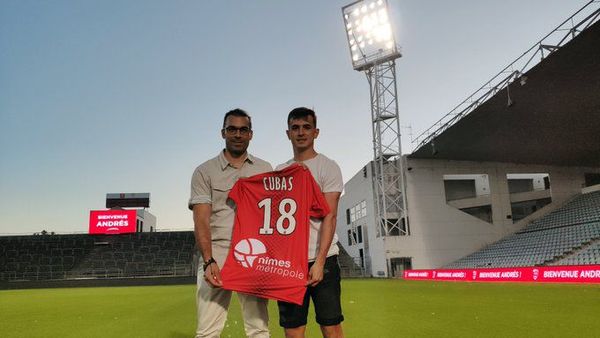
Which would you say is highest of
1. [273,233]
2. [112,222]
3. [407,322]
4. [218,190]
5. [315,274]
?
[112,222]

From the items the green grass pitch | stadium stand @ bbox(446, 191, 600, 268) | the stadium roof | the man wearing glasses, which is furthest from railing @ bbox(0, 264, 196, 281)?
the man wearing glasses

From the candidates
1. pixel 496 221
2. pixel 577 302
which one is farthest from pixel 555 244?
pixel 577 302

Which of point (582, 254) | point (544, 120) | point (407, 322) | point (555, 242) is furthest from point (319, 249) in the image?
point (555, 242)

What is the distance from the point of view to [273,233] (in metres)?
2.41

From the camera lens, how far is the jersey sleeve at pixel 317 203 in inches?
96.3

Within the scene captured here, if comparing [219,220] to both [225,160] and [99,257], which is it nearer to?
[225,160]

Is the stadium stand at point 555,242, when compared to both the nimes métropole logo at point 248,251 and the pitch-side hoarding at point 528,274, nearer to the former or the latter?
the pitch-side hoarding at point 528,274

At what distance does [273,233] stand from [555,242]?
22.9 m

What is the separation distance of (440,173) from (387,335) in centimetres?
2446

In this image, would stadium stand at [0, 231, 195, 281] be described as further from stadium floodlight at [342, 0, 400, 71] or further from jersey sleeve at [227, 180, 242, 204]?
jersey sleeve at [227, 180, 242, 204]

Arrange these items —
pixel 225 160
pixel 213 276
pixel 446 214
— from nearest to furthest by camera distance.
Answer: pixel 213 276
pixel 225 160
pixel 446 214

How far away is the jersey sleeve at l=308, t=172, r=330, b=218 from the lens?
2.45 metres

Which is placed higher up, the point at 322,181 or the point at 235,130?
the point at 235,130

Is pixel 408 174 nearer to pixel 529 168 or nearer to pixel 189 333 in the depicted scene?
pixel 529 168
